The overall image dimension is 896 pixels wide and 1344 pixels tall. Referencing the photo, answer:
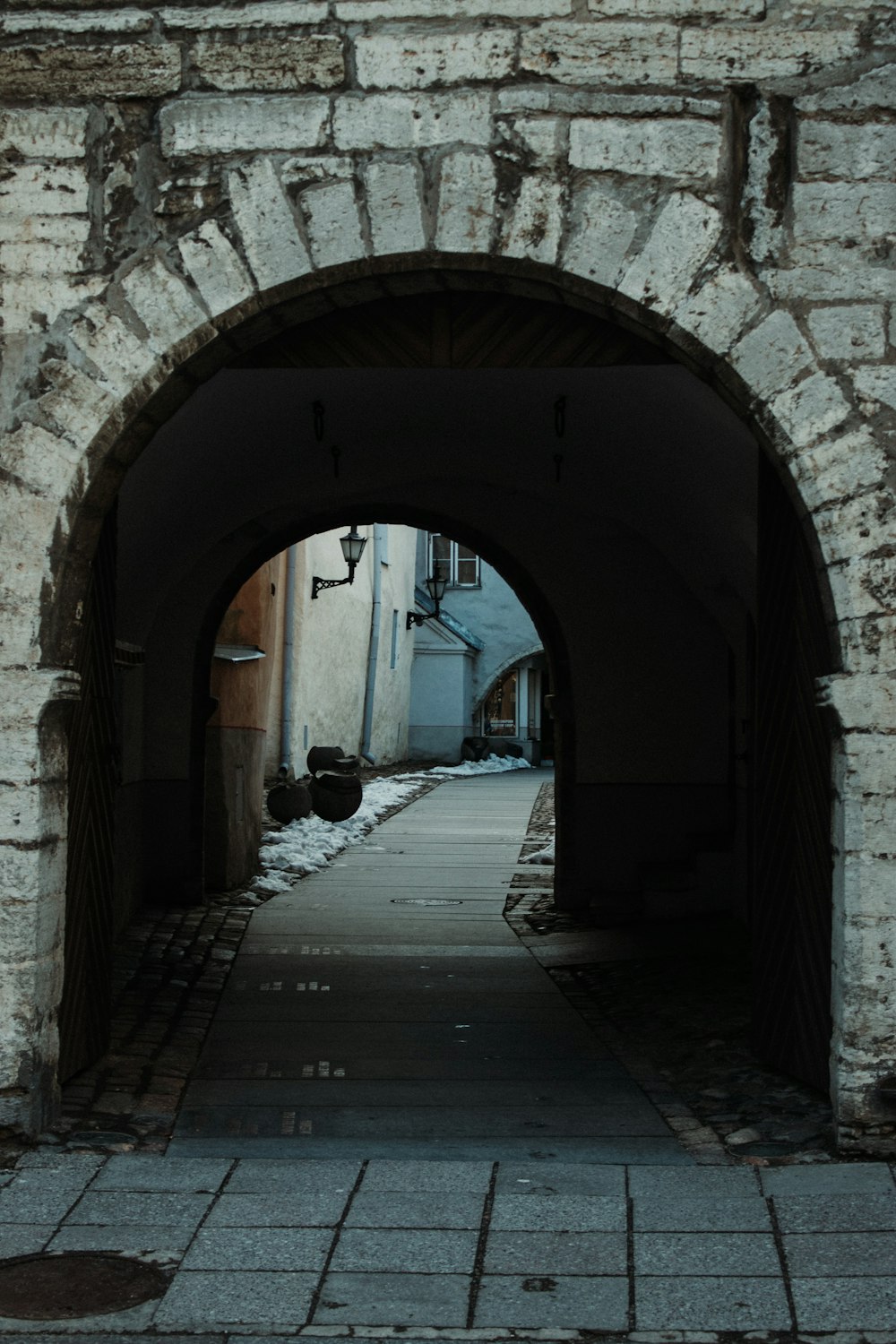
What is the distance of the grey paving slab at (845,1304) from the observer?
279cm

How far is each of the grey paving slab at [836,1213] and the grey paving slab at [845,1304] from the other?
0.28 metres

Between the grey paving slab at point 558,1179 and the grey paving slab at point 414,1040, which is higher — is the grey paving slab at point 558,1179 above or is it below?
above

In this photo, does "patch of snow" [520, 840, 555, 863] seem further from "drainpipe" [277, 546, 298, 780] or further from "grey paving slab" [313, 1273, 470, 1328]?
"grey paving slab" [313, 1273, 470, 1328]

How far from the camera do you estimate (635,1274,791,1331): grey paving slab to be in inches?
111

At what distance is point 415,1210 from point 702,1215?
25.4 inches

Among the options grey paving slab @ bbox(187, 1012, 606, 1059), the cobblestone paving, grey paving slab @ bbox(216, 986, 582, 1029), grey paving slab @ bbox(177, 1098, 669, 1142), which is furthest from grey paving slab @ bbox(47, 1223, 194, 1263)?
grey paving slab @ bbox(216, 986, 582, 1029)

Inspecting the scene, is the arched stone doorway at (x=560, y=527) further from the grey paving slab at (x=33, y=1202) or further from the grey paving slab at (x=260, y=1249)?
the grey paving slab at (x=33, y=1202)

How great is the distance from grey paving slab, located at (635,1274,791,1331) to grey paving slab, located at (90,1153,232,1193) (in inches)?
44.9

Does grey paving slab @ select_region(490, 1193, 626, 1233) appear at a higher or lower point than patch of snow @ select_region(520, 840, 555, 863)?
lower

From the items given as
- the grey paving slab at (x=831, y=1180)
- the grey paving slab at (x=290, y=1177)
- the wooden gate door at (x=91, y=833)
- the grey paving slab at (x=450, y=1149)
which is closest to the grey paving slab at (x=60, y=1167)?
the grey paving slab at (x=450, y=1149)

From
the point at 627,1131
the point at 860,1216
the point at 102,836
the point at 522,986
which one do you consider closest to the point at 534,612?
the point at 522,986

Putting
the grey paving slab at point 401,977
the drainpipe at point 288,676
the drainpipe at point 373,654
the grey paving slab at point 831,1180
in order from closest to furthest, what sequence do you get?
1. the grey paving slab at point 831,1180
2. the grey paving slab at point 401,977
3. the drainpipe at point 288,676
4. the drainpipe at point 373,654

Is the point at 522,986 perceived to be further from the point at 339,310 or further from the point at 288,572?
the point at 288,572

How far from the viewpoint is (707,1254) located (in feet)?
10.3
